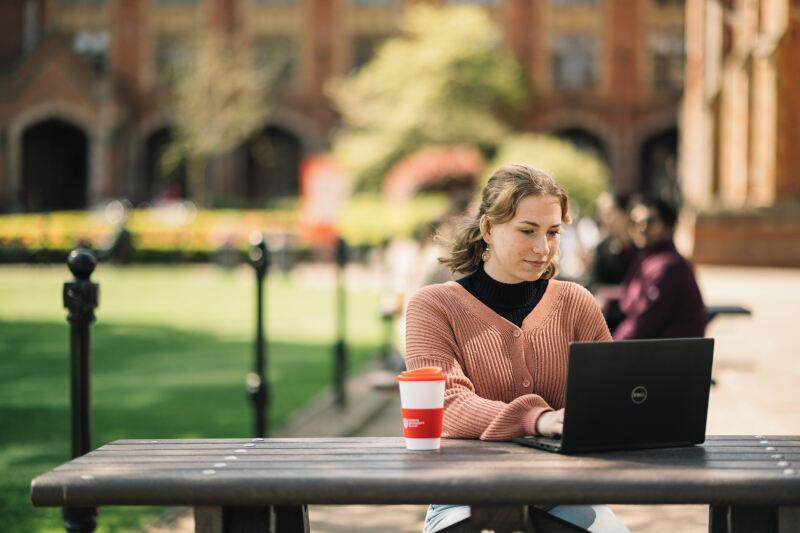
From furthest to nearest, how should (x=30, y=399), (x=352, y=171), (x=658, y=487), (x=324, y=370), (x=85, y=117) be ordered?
1. (x=85, y=117)
2. (x=352, y=171)
3. (x=324, y=370)
4. (x=30, y=399)
5. (x=658, y=487)

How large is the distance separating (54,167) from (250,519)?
45941 mm

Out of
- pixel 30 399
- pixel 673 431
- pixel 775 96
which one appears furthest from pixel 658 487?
pixel 775 96

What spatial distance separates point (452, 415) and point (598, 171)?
26.8 m

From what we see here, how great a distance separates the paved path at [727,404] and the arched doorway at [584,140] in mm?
28533

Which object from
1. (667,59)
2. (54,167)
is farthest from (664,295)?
(54,167)

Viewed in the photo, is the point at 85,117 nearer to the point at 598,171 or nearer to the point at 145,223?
the point at 145,223

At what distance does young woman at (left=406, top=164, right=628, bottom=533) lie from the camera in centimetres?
282

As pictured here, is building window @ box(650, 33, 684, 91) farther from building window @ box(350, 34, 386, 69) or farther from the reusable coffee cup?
the reusable coffee cup

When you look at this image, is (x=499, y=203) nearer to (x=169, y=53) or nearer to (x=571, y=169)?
(x=571, y=169)

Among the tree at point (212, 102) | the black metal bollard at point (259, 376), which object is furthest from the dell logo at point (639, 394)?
the tree at point (212, 102)

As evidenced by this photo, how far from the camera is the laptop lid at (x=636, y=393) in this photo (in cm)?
240

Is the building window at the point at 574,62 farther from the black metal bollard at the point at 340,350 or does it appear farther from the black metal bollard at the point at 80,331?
the black metal bollard at the point at 80,331

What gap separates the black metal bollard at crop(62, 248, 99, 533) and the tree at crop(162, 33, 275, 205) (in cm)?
3698

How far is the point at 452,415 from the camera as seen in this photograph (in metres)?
2.81
